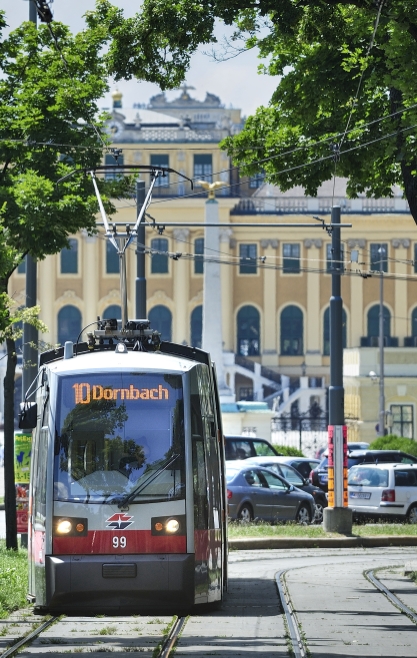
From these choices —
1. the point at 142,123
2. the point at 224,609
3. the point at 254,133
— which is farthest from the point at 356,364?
the point at 224,609

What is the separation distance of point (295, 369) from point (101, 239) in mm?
14127

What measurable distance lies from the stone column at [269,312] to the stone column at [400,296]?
7.20 metres

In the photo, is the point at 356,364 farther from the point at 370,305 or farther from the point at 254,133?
the point at 254,133

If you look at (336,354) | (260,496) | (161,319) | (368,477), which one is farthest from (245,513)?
(161,319)

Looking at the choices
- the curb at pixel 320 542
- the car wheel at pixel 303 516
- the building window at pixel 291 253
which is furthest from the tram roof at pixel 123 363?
the building window at pixel 291 253

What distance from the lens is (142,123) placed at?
88875 millimetres

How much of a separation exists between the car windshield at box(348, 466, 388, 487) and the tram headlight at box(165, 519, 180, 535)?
57.1 ft

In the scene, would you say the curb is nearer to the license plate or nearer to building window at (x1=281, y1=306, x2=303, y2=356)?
the license plate

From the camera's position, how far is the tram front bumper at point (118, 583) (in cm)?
1198

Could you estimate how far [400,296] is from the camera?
279 feet

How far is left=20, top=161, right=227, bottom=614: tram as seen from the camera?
39.4 ft

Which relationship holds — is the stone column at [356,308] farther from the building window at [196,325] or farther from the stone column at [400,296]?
the building window at [196,325]

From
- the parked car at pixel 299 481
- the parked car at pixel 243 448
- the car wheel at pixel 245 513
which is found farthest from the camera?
the parked car at pixel 243 448

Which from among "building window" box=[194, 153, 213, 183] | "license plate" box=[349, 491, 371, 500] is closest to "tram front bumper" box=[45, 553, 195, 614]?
"license plate" box=[349, 491, 371, 500]
